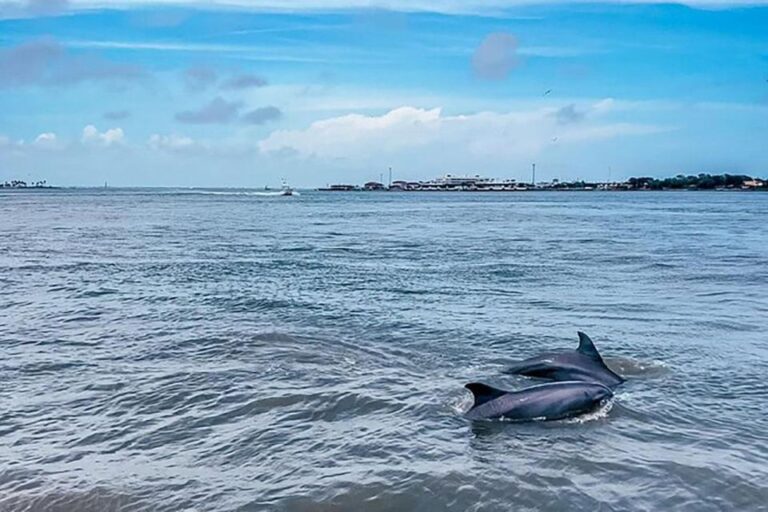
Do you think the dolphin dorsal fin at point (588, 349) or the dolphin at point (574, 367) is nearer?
the dolphin at point (574, 367)

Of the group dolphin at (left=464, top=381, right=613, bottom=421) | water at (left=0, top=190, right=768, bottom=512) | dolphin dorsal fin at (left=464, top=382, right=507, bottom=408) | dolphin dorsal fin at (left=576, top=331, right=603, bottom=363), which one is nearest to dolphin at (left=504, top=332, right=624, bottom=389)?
dolphin dorsal fin at (left=576, top=331, right=603, bottom=363)

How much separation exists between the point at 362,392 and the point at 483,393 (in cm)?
218

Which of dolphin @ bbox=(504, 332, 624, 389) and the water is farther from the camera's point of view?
dolphin @ bbox=(504, 332, 624, 389)

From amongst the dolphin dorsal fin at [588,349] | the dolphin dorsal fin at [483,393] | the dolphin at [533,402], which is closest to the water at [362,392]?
the dolphin at [533,402]

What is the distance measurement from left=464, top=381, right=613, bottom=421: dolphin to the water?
228mm

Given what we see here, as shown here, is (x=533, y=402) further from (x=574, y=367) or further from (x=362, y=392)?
(x=362, y=392)

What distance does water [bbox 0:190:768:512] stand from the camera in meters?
8.19

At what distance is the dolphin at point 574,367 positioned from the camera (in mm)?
11906

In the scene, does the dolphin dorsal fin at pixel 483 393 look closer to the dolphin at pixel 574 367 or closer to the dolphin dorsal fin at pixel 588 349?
the dolphin at pixel 574 367

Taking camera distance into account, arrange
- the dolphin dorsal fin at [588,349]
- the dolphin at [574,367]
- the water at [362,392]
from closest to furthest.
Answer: the water at [362,392] → the dolphin at [574,367] → the dolphin dorsal fin at [588,349]

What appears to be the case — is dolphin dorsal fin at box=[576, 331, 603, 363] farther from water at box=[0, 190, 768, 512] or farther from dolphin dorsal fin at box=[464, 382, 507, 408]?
dolphin dorsal fin at box=[464, 382, 507, 408]

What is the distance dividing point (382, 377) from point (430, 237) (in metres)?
35.2

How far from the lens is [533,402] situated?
407 inches

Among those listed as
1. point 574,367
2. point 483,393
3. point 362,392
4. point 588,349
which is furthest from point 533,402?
point 362,392
